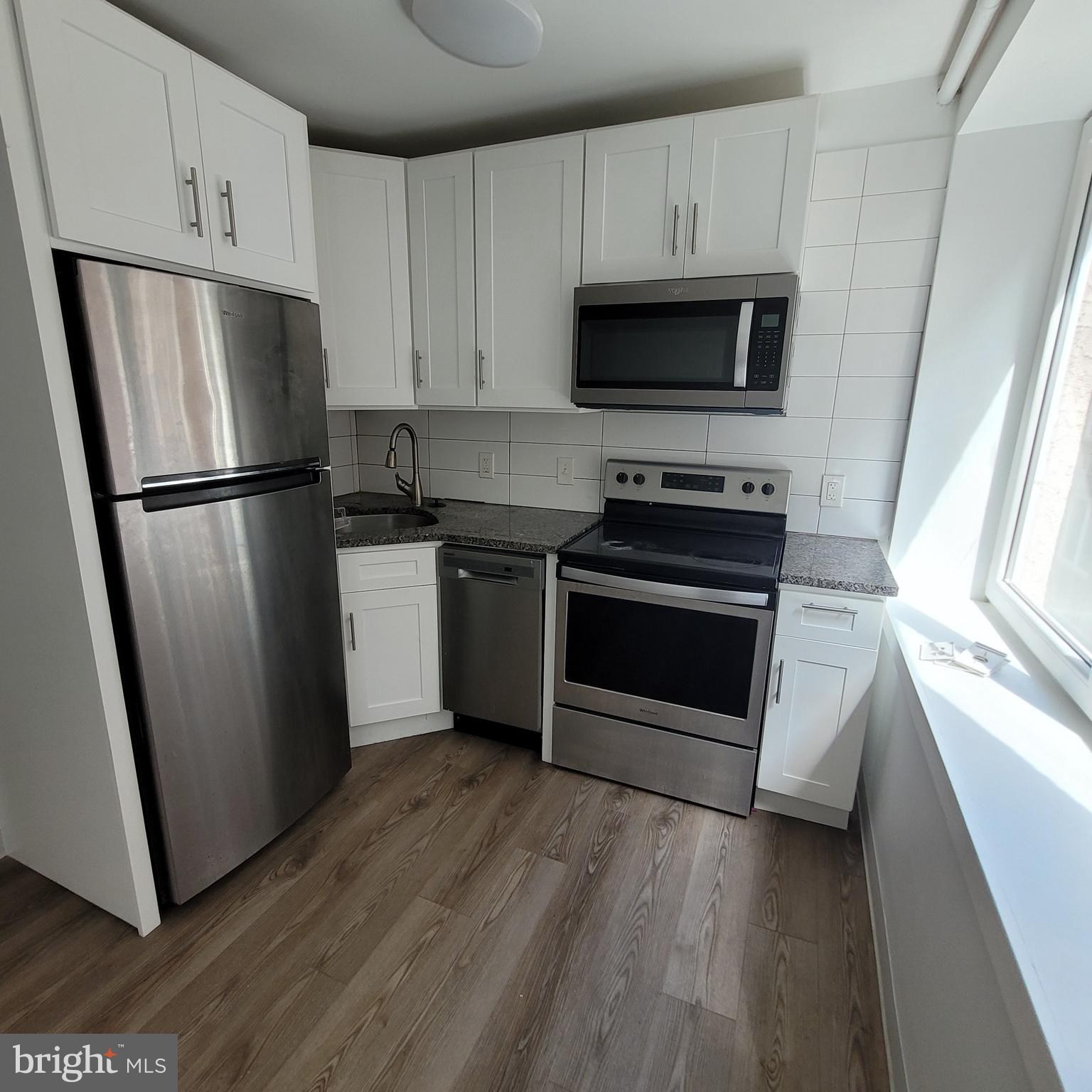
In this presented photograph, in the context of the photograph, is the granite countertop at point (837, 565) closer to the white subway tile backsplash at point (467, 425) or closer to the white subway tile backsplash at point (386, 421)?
the white subway tile backsplash at point (467, 425)

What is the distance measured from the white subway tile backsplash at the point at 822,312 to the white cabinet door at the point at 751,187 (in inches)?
12.6

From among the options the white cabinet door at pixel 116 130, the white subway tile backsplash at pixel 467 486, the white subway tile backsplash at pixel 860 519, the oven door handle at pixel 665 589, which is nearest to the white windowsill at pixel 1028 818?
the oven door handle at pixel 665 589

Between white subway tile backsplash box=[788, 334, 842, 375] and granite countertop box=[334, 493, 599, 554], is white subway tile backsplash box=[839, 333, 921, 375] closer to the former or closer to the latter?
white subway tile backsplash box=[788, 334, 842, 375]

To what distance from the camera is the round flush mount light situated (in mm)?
1352

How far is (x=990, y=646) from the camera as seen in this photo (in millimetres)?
1532

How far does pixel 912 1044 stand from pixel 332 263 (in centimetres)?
270

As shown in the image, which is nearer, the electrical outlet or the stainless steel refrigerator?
the stainless steel refrigerator

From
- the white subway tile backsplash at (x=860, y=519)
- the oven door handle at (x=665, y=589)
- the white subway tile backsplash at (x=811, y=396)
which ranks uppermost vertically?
the white subway tile backsplash at (x=811, y=396)

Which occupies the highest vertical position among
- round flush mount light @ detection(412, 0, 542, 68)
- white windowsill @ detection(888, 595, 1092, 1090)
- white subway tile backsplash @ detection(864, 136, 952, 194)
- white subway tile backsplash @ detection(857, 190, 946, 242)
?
round flush mount light @ detection(412, 0, 542, 68)

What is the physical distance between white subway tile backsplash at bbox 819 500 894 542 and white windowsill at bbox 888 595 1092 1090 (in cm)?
64

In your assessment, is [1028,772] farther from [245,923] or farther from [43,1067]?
[43,1067]

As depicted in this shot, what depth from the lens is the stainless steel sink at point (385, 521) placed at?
2578 mm

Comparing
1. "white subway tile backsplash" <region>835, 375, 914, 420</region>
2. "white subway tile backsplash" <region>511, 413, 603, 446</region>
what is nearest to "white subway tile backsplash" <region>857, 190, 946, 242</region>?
"white subway tile backsplash" <region>835, 375, 914, 420</region>

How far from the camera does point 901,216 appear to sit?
6.24ft
